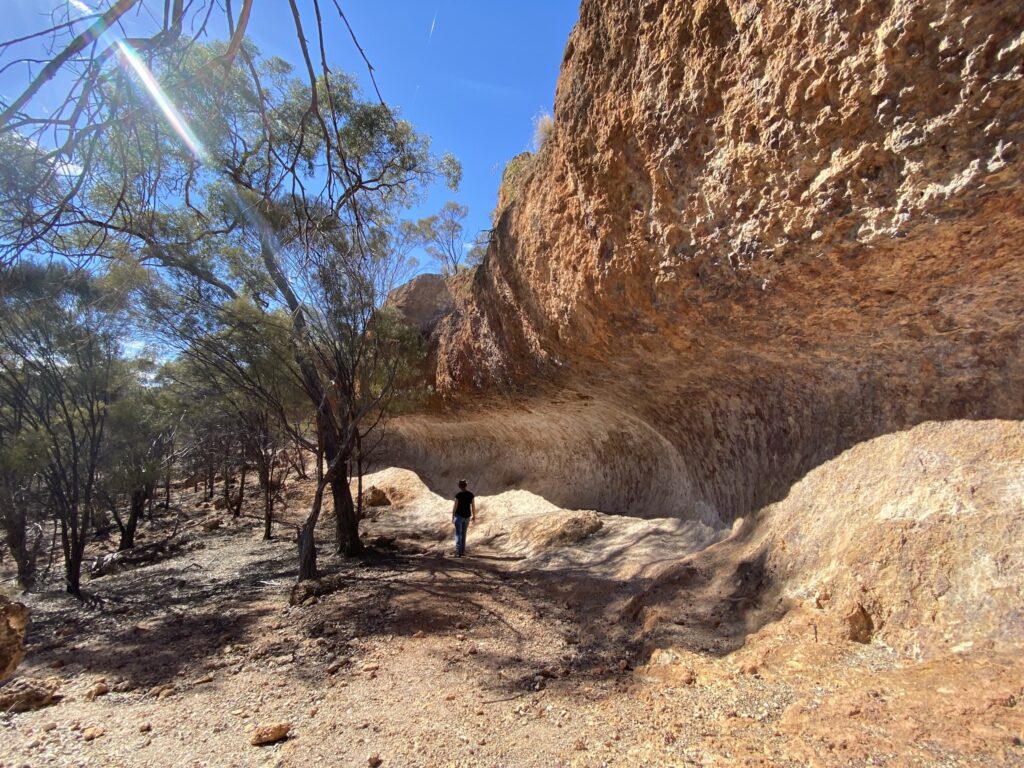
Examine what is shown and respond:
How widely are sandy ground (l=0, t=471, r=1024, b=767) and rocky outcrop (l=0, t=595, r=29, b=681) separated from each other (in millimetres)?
1418

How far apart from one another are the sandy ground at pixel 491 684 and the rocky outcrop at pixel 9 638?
1.42 meters

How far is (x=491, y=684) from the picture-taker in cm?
405

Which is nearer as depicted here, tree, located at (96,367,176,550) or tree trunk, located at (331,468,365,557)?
tree trunk, located at (331,468,365,557)

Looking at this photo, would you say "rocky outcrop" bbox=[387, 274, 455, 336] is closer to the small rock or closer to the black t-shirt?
the black t-shirt

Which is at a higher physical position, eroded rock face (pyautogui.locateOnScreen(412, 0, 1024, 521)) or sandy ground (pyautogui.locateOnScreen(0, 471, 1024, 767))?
eroded rock face (pyautogui.locateOnScreen(412, 0, 1024, 521))

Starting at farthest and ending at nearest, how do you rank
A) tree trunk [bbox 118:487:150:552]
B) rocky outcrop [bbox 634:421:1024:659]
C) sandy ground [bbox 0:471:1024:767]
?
1. tree trunk [bbox 118:487:150:552]
2. rocky outcrop [bbox 634:421:1024:659]
3. sandy ground [bbox 0:471:1024:767]

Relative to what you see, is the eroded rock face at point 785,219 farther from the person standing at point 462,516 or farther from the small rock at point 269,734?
the small rock at point 269,734

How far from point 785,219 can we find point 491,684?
407 centimetres

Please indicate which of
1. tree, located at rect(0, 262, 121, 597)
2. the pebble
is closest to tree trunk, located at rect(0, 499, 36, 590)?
tree, located at rect(0, 262, 121, 597)

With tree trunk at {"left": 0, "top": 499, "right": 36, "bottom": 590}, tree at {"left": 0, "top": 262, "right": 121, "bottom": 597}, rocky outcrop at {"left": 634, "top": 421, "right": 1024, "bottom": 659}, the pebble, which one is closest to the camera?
rocky outcrop at {"left": 634, "top": 421, "right": 1024, "bottom": 659}

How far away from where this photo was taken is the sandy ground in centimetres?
271

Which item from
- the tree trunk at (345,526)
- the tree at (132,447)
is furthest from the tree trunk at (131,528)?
the tree trunk at (345,526)

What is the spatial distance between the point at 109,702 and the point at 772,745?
4.71 metres

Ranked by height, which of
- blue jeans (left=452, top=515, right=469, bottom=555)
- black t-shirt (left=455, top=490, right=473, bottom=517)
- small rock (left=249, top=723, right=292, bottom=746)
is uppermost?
black t-shirt (left=455, top=490, right=473, bottom=517)
